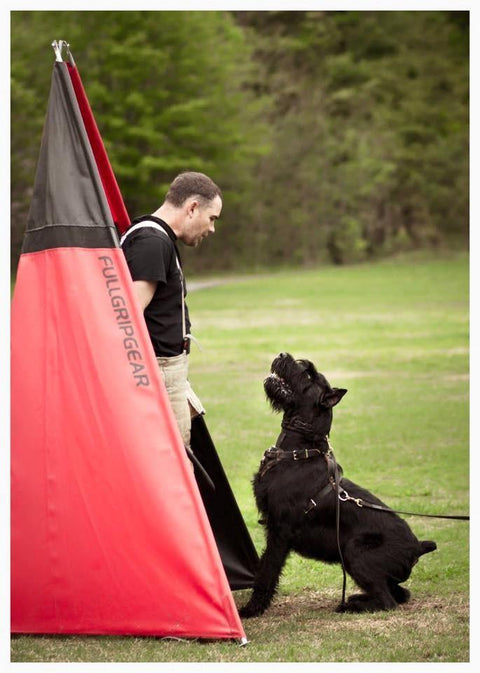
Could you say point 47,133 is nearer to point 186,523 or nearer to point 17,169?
point 186,523

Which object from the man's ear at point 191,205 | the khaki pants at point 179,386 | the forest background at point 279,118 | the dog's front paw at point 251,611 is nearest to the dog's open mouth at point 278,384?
the khaki pants at point 179,386

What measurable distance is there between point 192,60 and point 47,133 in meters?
39.9

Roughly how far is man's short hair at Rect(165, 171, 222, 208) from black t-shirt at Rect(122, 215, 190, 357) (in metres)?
0.15

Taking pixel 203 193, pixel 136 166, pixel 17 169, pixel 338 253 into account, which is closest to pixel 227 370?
pixel 203 193

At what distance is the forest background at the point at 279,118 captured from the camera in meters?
41.8

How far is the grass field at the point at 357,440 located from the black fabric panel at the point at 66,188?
194cm

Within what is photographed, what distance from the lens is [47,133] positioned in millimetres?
4645

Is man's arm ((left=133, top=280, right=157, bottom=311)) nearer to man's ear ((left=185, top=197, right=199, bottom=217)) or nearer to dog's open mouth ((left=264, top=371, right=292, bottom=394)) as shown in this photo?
man's ear ((left=185, top=197, right=199, bottom=217))

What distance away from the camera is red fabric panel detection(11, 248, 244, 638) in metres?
4.36

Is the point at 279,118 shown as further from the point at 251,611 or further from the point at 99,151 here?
the point at 251,611

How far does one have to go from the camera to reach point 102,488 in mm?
4383

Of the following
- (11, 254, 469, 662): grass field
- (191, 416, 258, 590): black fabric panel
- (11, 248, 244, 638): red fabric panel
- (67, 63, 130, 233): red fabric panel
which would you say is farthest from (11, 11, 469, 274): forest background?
(11, 248, 244, 638): red fabric panel

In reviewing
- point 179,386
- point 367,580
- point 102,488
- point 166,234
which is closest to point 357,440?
point 367,580

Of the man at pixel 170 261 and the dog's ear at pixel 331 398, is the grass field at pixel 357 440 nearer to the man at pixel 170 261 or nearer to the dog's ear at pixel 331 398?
the dog's ear at pixel 331 398
